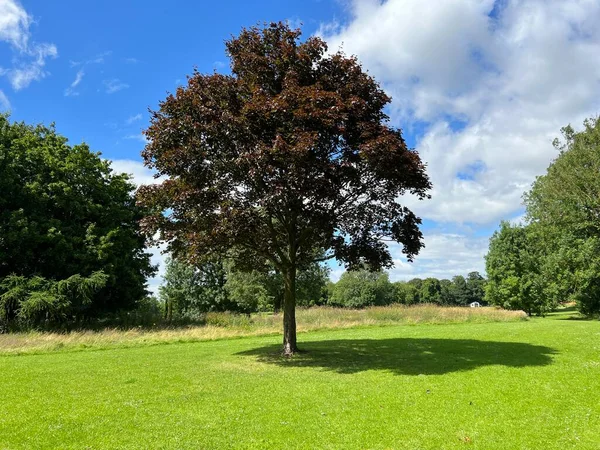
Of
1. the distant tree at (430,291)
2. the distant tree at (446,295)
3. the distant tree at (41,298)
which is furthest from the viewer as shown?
the distant tree at (430,291)

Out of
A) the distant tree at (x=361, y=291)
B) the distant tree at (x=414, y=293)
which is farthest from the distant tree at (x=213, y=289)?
the distant tree at (x=414, y=293)

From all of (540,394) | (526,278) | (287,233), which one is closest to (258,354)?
(287,233)

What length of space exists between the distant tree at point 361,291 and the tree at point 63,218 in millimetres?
60037

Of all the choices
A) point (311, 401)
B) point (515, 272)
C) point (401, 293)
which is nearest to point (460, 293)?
point (401, 293)

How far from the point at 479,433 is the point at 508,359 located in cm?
719

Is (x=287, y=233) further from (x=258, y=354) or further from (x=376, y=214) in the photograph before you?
(x=258, y=354)

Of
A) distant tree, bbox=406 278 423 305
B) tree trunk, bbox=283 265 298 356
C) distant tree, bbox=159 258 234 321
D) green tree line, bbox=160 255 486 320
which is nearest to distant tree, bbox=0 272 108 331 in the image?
green tree line, bbox=160 255 486 320

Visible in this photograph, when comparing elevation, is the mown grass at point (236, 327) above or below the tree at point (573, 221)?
below

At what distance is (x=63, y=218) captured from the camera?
28.6 metres

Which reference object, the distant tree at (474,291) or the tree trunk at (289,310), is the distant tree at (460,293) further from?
the tree trunk at (289,310)

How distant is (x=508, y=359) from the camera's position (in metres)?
12.5

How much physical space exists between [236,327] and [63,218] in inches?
562

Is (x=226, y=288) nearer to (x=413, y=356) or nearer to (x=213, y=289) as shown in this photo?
(x=213, y=289)

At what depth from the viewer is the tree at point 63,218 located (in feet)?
83.4
